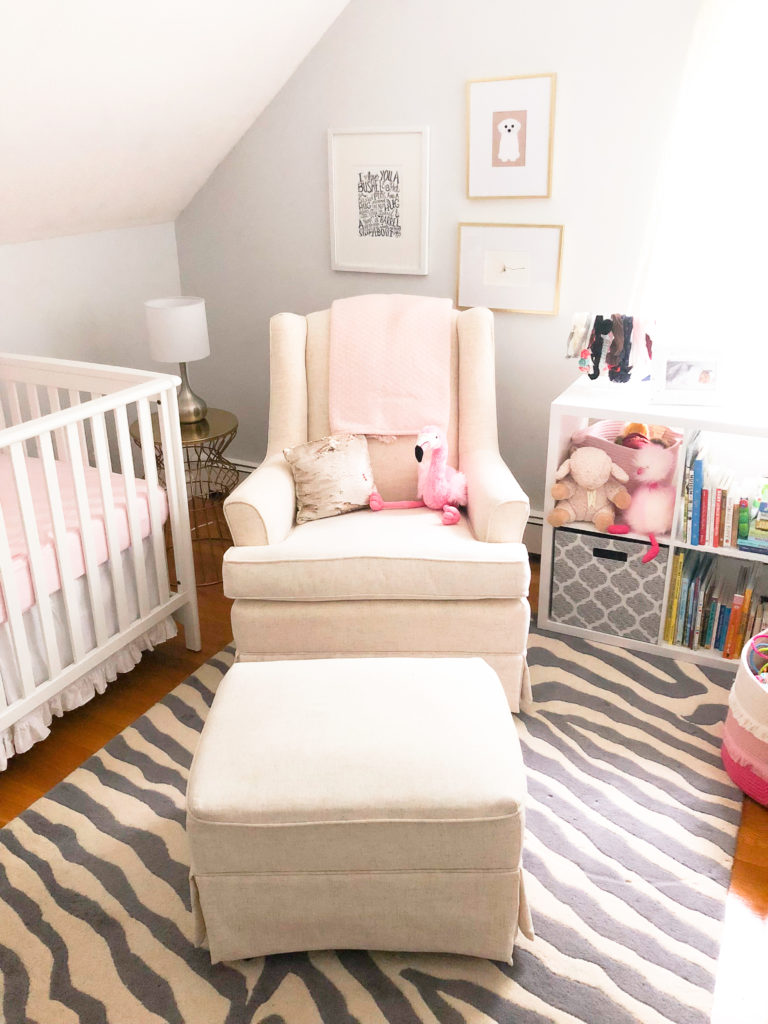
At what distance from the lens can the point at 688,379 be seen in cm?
231

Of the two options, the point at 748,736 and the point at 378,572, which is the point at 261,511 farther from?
the point at 748,736

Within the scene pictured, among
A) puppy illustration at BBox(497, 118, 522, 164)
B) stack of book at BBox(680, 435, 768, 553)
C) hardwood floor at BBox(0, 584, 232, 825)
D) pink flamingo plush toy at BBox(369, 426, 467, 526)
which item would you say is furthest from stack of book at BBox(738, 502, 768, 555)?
hardwood floor at BBox(0, 584, 232, 825)

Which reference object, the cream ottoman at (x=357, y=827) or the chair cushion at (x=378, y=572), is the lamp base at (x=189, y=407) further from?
the cream ottoman at (x=357, y=827)

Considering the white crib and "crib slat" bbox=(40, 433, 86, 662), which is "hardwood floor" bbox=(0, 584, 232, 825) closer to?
the white crib

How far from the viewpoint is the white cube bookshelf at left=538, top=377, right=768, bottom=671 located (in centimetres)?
224

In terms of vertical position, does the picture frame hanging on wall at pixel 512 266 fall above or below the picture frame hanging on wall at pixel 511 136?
below

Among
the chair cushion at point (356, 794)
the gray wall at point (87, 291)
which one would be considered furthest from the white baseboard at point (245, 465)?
the chair cushion at point (356, 794)

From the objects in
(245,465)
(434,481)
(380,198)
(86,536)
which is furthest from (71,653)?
(380,198)

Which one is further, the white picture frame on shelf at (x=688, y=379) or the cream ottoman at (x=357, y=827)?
the white picture frame on shelf at (x=688, y=379)

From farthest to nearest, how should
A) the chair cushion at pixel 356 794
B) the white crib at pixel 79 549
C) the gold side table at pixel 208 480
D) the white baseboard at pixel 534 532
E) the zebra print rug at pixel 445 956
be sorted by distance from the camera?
the white baseboard at pixel 534 532 < the gold side table at pixel 208 480 < the white crib at pixel 79 549 < the zebra print rug at pixel 445 956 < the chair cushion at pixel 356 794

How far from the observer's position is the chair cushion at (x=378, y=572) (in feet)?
6.58

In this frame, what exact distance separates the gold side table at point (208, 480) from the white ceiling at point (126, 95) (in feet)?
2.62

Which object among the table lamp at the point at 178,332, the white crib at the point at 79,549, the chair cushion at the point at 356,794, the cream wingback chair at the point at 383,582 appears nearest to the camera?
the chair cushion at the point at 356,794

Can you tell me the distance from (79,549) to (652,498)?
5.14 feet
